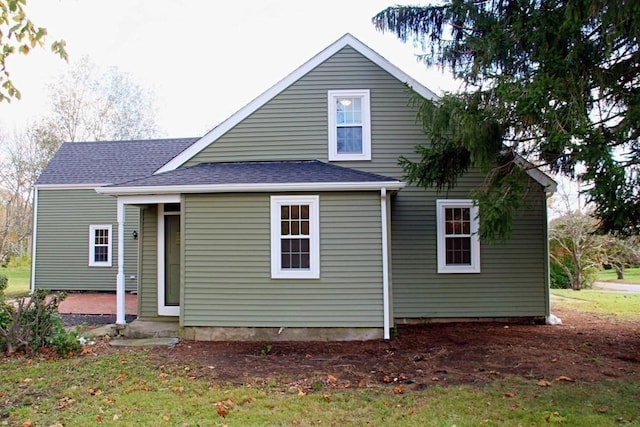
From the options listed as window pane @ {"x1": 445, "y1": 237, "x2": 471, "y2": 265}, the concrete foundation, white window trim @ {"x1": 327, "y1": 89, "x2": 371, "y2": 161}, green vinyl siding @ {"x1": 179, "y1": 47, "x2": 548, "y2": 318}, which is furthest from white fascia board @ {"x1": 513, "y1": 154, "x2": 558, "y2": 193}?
the concrete foundation

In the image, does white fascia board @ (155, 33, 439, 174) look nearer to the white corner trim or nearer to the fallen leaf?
the white corner trim

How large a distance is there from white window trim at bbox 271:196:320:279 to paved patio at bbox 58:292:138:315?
16.1ft

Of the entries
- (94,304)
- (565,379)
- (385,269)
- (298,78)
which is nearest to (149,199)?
(298,78)

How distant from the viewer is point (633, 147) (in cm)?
647

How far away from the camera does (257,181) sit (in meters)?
8.48

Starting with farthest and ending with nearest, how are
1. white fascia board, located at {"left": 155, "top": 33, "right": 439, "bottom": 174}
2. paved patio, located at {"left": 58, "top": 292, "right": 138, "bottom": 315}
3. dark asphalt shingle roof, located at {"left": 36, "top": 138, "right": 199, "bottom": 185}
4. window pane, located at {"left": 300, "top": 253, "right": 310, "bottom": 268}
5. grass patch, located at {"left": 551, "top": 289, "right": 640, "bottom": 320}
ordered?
dark asphalt shingle roof, located at {"left": 36, "top": 138, "right": 199, "bottom": 185}
paved patio, located at {"left": 58, "top": 292, "right": 138, "bottom": 315}
grass patch, located at {"left": 551, "top": 289, "right": 640, "bottom": 320}
white fascia board, located at {"left": 155, "top": 33, "right": 439, "bottom": 174}
window pane, located at {"left": 300, "top": 253, "right": 310, "bottom": 268}

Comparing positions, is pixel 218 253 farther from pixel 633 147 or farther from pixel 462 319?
pixel 633 147

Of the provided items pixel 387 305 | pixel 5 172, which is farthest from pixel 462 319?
pixel 5 172

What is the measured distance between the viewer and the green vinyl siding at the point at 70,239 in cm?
1627

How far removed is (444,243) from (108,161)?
13538 mm

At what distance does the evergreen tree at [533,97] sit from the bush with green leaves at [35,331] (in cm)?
633

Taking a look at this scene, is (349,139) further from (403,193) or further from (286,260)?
(286,260)

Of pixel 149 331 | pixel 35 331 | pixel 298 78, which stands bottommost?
pixel 149 331

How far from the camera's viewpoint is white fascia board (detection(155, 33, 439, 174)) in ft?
32.8
